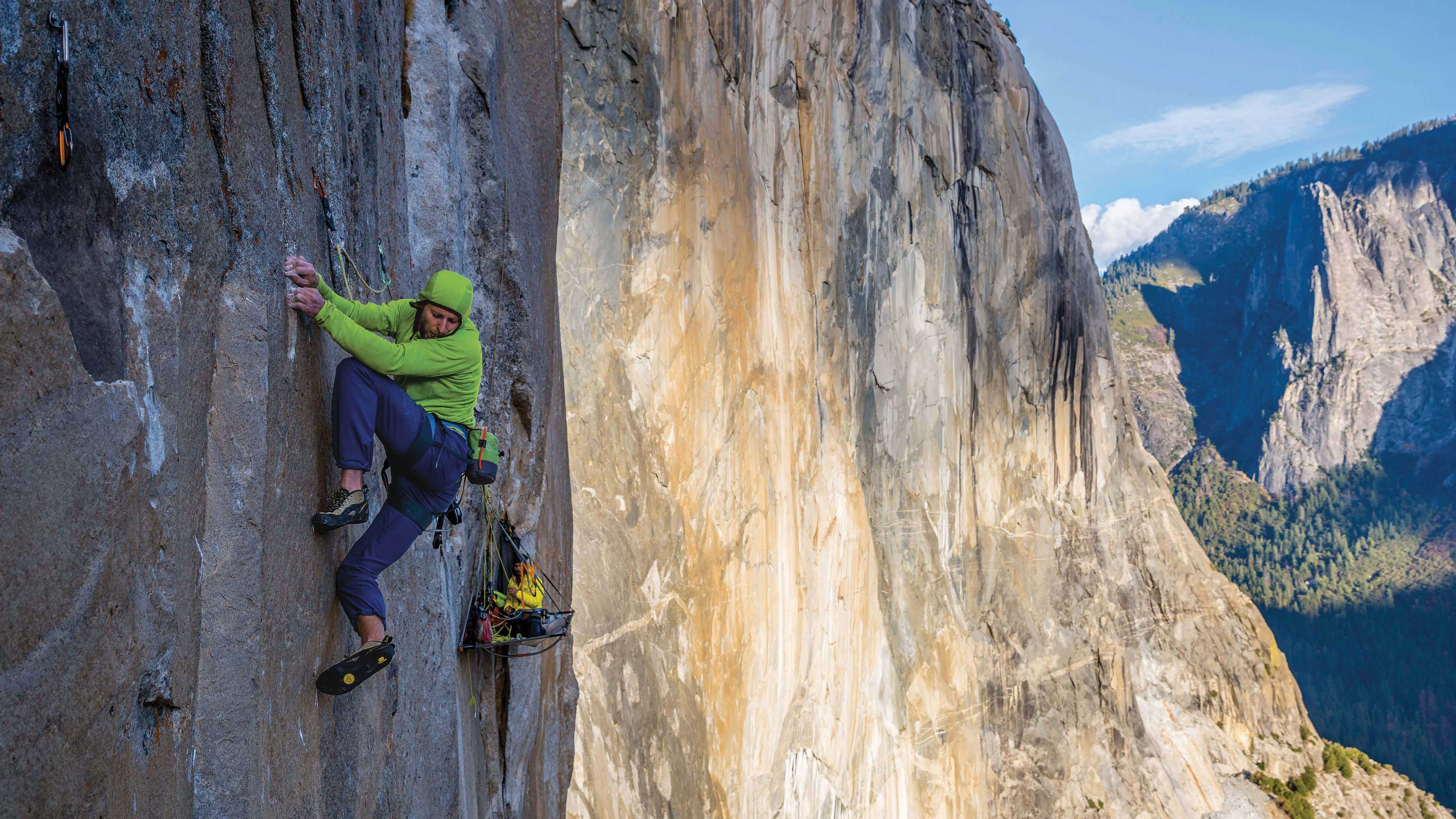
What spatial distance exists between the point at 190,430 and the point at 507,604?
13.2 feet

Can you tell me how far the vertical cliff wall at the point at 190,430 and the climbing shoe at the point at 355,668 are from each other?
0.24 ft

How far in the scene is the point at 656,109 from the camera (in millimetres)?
12266

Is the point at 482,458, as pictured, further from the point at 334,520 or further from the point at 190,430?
the point at 190,430

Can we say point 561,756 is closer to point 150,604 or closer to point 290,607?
point 290,607

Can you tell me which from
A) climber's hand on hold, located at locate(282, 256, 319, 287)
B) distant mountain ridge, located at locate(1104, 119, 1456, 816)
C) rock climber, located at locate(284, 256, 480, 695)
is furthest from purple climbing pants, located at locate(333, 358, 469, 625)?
distant mountain ridge, located at locate(1104, 119, 1456, 816)

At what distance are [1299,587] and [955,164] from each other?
8612cm

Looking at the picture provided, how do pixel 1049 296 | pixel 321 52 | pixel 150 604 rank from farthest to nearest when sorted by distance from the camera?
pixel 1049 296 → pixel 321 52 → pixel 150 604

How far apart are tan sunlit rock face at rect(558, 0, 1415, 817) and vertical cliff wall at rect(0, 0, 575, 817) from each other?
6.37 m

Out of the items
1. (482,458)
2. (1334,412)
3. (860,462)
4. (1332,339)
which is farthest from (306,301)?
(1332,339)

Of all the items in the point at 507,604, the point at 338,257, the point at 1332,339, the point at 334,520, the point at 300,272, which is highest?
the point at 1332,339

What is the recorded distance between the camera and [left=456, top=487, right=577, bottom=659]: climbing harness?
645cm

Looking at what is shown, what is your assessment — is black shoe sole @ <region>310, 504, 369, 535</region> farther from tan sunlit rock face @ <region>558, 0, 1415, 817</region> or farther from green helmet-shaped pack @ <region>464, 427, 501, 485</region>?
tan sunlit rock face @ <region>558, 0, 1415, 817</region>

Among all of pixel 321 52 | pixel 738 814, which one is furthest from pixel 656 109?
pixel 738 814

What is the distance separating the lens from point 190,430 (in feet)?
9.61
